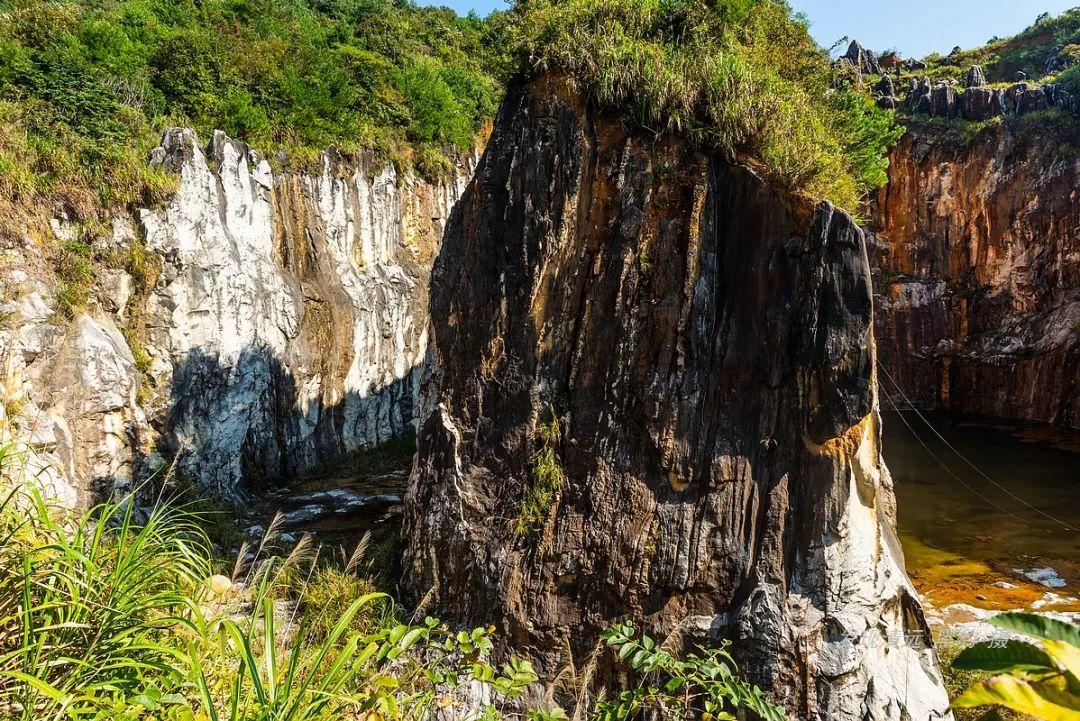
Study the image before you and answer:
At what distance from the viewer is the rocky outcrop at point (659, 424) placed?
16.9 ft

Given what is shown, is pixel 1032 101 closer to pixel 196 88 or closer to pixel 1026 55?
pixel 1026 55

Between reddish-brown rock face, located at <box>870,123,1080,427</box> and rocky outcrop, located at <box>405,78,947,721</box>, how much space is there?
18917mm

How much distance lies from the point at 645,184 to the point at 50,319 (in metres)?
8.57

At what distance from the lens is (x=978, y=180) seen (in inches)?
811

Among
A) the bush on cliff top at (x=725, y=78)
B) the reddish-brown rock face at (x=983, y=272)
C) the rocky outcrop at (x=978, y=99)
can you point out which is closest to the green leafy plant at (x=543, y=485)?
the bush on cliff top at (x=725, y=78)

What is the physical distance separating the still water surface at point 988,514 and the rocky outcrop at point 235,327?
11400mm

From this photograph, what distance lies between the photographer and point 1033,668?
121 cm

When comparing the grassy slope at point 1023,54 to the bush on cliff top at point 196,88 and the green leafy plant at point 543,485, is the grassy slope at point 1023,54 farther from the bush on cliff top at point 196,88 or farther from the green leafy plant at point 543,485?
the green leafy plant at point 543,485

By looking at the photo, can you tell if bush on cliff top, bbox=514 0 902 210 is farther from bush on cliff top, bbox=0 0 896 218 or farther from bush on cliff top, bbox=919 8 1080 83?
bush on cliff top, bbox=919 8 1080 83

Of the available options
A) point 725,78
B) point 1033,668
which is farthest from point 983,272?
point 1033,668

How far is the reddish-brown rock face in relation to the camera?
1905cm

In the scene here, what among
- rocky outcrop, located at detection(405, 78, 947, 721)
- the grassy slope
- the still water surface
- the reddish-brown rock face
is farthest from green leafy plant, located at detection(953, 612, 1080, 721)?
the grassy slope

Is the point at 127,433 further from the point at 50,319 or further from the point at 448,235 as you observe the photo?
the point at 448,235

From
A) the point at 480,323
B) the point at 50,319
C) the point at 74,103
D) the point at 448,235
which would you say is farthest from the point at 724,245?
the point at 74,103
